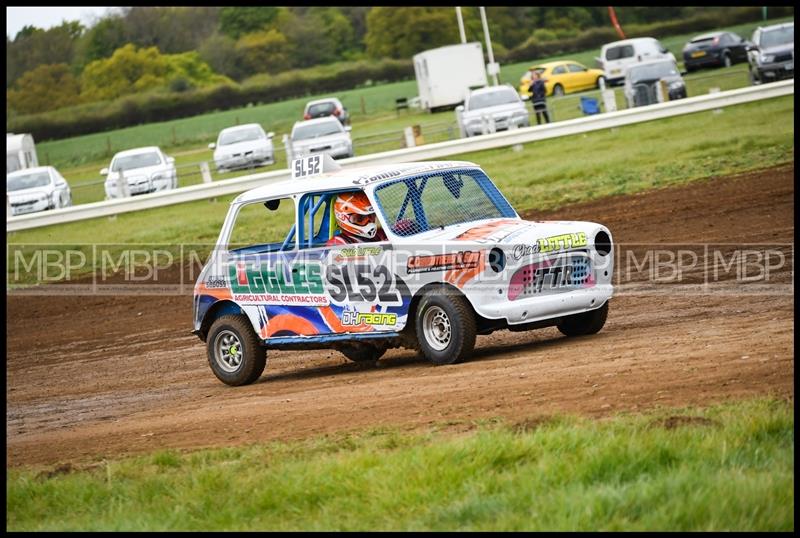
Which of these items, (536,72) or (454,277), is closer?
(454,277)

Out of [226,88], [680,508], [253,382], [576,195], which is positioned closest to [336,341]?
[253,382]

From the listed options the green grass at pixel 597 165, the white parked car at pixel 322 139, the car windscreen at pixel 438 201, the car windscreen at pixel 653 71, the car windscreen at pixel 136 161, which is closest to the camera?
the car windscreen at pixel 438 201

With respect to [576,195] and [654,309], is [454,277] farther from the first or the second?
[576,195]

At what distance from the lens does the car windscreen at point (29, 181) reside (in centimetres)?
3262

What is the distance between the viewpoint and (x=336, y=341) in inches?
451

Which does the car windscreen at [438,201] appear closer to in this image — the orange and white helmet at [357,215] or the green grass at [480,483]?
the orange and white helmet at [357,215]

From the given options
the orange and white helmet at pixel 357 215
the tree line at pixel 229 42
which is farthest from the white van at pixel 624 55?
the orange and white helmet at pixel 357 215

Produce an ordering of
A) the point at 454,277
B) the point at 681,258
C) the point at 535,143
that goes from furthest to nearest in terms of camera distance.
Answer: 1. the point at 535,143
2. the point at 681,258
3. the point at 454,277

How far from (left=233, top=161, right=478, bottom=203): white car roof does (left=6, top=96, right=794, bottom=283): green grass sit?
38.6 ft

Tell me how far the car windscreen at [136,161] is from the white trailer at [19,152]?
18128 millimetres

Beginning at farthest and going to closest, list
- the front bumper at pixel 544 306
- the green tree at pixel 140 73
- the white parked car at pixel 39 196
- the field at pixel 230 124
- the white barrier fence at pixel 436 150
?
the green tree at pixel 140 73 < the field at pixel 230 124 < the white parked car at pixel 39 196 < the white barrier fence at pixel 436 150 < the front bumper at pixel 544 306

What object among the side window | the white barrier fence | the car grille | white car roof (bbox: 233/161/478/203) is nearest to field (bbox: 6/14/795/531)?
the car grille

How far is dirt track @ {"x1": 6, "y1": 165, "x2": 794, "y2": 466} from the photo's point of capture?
8.41 meters

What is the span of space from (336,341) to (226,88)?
65066mm
